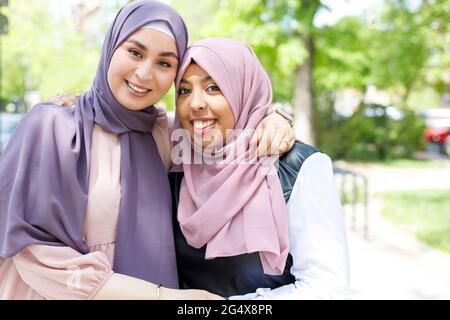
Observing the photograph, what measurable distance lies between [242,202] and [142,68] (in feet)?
2.12

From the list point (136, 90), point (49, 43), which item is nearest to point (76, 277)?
point (136, 90)

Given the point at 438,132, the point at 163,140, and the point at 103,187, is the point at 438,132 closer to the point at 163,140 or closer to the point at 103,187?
the point at 163,140

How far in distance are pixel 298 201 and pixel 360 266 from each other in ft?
14.3

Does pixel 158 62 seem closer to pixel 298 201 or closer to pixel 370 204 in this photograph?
pixel 298 201

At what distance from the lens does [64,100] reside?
2152mm

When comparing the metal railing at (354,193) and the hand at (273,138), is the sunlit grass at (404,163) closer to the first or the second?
the metal railing at (354,193)

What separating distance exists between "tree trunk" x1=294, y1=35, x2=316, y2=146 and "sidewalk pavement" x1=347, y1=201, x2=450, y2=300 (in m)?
4.36

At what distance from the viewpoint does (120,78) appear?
6.56 feet

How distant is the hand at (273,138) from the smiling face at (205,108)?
140 mm

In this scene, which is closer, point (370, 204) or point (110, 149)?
point (110, 149)

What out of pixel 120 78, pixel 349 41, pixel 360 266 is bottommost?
pixel 360 266

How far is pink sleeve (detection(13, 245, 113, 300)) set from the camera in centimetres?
176

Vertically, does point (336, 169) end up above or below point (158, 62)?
below

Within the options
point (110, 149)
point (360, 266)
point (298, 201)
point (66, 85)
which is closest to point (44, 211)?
point (110, 149)
